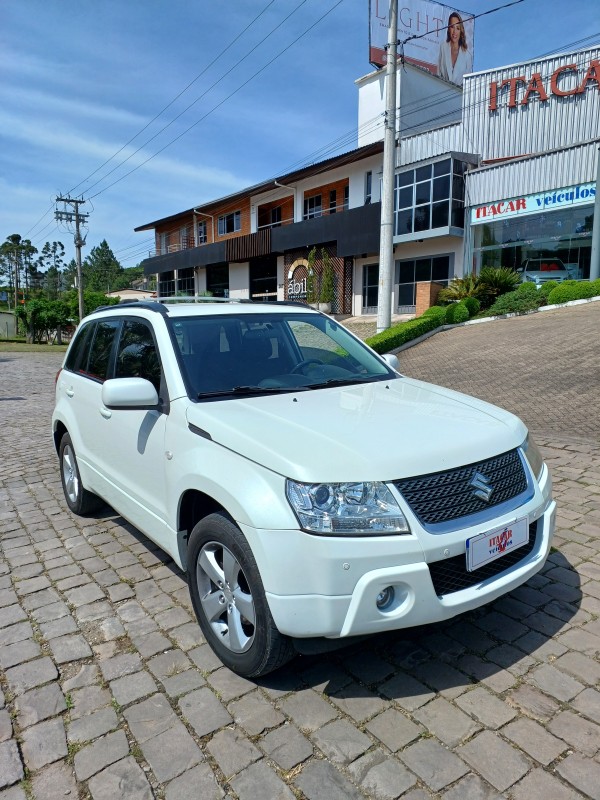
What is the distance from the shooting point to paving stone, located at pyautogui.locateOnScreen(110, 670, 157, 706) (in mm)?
2543

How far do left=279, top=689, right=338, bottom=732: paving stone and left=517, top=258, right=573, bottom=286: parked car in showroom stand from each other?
21.8m

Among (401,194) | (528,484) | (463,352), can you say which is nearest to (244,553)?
(528,484)

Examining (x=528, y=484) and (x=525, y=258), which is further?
(x=525, y=258)

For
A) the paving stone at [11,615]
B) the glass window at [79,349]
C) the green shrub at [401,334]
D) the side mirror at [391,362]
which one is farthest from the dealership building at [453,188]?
the paving stone at [11,615]

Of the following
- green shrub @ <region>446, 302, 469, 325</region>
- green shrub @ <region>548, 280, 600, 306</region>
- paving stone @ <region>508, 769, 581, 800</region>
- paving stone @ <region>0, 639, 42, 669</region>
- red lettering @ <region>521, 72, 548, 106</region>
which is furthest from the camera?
red lettering @ <region>521, 72, 548, 106</region>

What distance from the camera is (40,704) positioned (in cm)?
252

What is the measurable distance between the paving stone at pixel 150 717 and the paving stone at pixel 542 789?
1390mm

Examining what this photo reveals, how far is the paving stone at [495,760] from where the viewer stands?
205 centimetres

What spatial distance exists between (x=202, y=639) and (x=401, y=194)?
1006 inches

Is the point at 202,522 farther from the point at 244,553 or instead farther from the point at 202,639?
the point at 202,639

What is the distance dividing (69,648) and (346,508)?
180 cm

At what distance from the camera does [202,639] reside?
9.78ft

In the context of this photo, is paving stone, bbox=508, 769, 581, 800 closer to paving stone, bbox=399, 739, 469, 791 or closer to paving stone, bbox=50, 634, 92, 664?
paving stone, bbox=399, 739, 469, 791

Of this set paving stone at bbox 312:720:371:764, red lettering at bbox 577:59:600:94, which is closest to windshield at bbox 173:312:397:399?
paving stone at bbox 312:720:371:764
